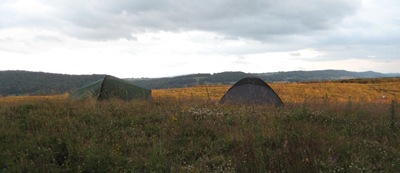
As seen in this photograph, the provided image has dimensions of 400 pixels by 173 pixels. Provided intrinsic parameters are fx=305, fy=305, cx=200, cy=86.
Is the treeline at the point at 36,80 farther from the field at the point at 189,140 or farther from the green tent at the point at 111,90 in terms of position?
the field at the point at 189,140

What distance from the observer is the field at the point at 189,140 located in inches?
205

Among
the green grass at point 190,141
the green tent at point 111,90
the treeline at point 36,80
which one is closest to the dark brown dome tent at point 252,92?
the green tent at point 111,90

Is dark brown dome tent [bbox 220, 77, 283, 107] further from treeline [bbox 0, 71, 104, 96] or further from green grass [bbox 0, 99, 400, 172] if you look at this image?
treeline [bbox 0, 71, 104, 96]

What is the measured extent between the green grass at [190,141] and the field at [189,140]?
0.06 ft

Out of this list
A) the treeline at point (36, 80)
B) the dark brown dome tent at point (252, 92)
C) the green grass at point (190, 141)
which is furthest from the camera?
the treeline at point (36, 80)

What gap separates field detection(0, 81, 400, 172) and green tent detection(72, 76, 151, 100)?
4.65m

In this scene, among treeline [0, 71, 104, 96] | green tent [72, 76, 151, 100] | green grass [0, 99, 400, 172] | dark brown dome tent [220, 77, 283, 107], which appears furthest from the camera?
treeline [0, 71, 104, 96]

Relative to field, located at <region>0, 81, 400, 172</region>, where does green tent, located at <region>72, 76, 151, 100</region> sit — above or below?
above

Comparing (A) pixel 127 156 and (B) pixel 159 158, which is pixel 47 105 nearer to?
(A) pixel 127 156

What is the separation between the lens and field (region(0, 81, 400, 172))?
5199 mm

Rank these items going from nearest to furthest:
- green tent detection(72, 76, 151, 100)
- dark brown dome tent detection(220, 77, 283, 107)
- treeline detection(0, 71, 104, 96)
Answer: green tent detection(72, 76, 151, 100) < dark brown dome tent detection(220, 77, 283, 107) < treeline detection(0, 71, 104, 96)

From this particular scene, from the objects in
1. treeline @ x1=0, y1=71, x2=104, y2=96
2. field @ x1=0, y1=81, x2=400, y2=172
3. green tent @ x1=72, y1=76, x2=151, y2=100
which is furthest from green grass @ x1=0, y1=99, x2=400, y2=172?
treeline @ x1=0, y1=71, x2=104, y2=96

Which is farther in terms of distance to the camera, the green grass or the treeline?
the treeline

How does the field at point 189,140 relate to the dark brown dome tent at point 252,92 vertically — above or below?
below
